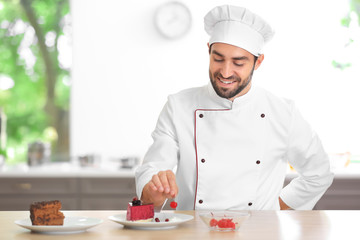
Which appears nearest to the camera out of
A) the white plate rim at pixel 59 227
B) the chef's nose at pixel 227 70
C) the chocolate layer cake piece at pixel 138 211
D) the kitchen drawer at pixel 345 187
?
the white plate rim at pixel 59 227

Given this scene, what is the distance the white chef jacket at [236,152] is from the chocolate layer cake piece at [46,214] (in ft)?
1.82

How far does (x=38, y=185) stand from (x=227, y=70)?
2214 mm

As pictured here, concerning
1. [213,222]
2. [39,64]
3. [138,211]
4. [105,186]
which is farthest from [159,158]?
[39,64]

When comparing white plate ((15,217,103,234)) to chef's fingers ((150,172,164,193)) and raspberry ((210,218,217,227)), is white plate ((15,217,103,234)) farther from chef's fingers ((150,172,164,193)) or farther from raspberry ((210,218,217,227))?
raspberry ((210,218,217,227))

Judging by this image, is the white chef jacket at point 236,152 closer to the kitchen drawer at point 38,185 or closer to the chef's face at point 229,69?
the chef's face at point 229,69

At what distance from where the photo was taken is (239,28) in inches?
89.5

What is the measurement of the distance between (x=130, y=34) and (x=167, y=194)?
2.86 metres

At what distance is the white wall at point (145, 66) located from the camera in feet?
14.8

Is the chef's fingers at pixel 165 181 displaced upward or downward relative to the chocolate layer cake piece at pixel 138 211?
upward

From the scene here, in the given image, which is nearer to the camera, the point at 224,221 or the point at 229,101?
the point at 224,221

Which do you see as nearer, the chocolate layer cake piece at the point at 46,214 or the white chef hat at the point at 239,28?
the chocolate layer cake piece at the point at 46,214

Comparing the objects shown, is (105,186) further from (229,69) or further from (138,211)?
(138,211)

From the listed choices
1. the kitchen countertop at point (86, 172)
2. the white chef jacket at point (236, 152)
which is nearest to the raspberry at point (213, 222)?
the white chef jacket at point (236, 152)

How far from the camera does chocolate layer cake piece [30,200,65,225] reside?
162 centimetres
